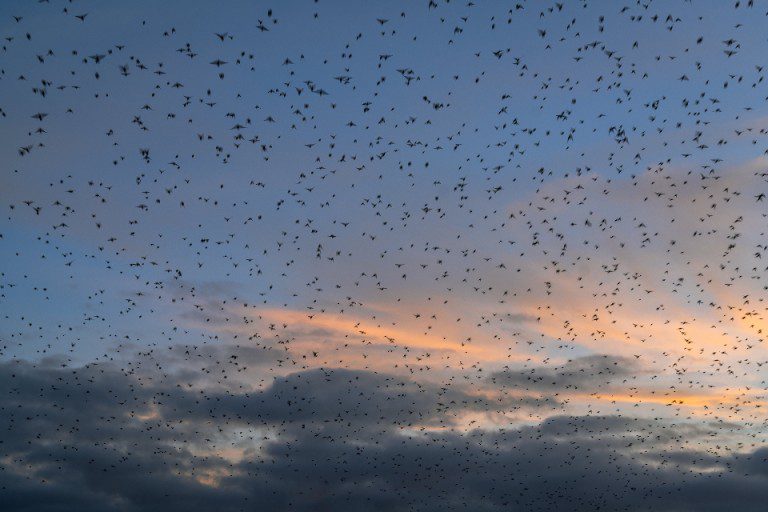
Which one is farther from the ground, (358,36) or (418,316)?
(358,36)

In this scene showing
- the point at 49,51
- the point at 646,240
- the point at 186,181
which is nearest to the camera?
the point at 49,51

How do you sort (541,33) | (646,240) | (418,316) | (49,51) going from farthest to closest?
1. (418,316)
2. (646,240)
3. (541,33)
4. (49,51)

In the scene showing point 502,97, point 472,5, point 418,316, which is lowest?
point 418,316

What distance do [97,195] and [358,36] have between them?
29.3 m

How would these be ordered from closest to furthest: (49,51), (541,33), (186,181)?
(49,51)
(541,33)
(186,181)

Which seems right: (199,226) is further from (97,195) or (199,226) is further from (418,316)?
(418,316)

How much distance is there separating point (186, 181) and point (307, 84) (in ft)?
57.0

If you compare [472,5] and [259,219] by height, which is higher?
[472,5]

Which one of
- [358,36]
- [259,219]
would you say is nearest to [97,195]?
[259,219]

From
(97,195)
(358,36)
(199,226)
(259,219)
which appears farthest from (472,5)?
(97,195)

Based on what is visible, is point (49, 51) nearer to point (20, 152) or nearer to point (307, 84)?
point (20, 152)

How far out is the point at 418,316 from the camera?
86.7m

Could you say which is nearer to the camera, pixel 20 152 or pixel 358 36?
pixel 358 36

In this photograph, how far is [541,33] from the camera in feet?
187
